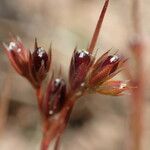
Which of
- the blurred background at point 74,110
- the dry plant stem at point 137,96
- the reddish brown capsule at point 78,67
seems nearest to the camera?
the reddish brown capsule at point 78,67

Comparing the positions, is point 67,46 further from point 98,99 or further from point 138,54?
point 138,54

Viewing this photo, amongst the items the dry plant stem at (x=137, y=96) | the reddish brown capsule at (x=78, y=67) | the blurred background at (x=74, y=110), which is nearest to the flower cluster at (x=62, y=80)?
the reddish brown capsule at (x=78, y=67)

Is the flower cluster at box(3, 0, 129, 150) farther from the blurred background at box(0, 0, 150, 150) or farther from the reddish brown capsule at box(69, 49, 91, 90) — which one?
the blurred background at box(0, 0, 150, 150)

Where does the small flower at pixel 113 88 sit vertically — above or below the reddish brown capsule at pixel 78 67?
below

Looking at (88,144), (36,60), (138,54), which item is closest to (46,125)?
(36,60)

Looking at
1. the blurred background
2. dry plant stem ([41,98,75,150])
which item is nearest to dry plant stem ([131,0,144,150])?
dry plant stem ([41,98,75,150])

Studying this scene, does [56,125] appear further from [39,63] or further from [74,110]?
[74,110]

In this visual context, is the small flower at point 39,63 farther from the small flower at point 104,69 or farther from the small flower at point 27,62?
the small flower at point 104,69

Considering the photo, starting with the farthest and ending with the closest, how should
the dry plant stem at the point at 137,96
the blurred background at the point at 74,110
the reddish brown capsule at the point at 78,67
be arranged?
the blurred background at the point at 74,110, the dry plant stem at the point at 137,96, the reddish brown capsule at the point at 78,67
